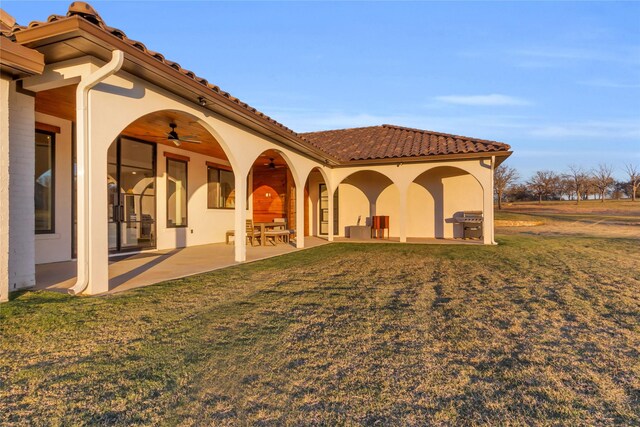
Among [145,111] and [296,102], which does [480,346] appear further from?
[296,102]

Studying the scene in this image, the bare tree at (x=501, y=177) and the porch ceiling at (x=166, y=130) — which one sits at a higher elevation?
the bare tree at (x=501, y=177)

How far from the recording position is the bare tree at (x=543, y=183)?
167 feet

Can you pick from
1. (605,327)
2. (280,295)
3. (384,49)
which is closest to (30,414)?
(280,295)

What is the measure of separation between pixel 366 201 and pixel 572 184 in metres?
54.2

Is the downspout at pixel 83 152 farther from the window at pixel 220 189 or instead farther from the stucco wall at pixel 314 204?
the stucco wall at pixel 314 204

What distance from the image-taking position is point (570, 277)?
18.9ft

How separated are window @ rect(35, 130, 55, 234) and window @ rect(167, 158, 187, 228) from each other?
3.15 metres

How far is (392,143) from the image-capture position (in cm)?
1351

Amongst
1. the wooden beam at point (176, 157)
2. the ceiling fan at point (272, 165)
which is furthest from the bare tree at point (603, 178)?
the wooden beam at point (176, 157)

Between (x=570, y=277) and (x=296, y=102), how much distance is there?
17477 mm

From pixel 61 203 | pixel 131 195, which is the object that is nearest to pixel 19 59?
pixel 61 203

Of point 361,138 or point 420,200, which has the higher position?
point 361,138

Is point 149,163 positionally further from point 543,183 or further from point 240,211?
point 543,183

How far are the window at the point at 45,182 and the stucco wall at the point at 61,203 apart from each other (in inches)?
2.9
